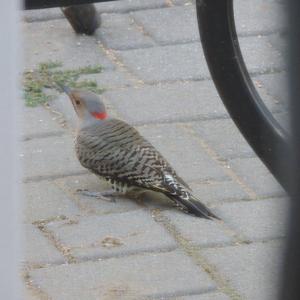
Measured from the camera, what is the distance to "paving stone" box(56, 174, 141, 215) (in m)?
4.03

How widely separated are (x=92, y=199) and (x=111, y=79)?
1.14m

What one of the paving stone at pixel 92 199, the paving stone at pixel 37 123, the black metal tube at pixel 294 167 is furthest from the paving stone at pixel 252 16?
the black metal tube at pixel 294 167

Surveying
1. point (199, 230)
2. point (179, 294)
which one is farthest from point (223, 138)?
point (179, 294)

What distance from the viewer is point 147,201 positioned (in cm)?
415

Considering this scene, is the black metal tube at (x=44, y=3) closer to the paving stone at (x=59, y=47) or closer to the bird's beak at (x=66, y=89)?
the bird's beak at (x=66, y=89)

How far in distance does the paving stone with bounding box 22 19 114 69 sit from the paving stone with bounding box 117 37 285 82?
14 centimetres

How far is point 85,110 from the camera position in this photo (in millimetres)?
4359

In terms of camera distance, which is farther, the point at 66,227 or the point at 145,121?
the point at 145,121

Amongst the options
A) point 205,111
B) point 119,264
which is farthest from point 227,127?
point 119,264

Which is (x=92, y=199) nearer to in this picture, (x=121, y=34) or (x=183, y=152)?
(x=183, y=152)

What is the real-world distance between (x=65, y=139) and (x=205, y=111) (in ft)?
2.12

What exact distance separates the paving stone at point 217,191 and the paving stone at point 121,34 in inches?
57.9

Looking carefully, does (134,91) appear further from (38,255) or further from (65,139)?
(38,255)

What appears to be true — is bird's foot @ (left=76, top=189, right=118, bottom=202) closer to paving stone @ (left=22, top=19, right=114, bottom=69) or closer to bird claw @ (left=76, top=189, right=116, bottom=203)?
bird claw @ (left=76, top=189, right=116, bottom=203)
